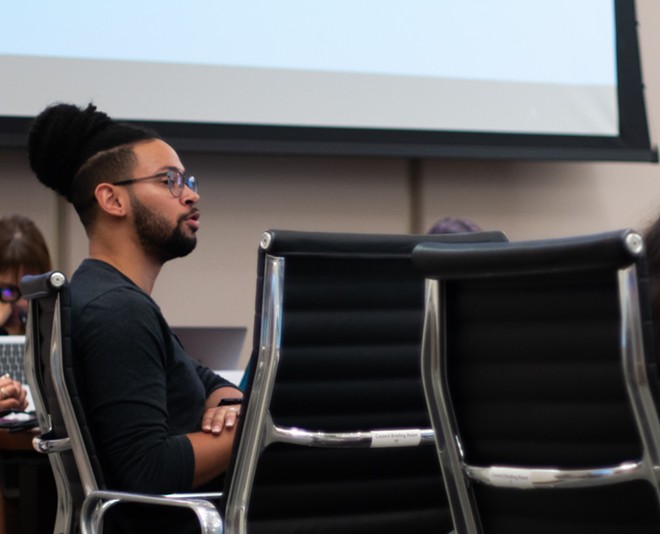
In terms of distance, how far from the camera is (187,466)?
171cm

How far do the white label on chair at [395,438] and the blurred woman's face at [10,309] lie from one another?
5.27 feet

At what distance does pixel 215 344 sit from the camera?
2705 millimetres

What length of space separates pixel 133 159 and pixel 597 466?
124 centimetres

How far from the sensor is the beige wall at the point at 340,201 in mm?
3900

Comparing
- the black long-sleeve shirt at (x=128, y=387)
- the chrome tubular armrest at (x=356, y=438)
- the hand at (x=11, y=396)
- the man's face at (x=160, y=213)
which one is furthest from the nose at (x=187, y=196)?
the chrome tubular armrest at (x=356, y=438)

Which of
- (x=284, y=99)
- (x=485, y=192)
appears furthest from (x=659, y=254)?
(x=485, y=192)

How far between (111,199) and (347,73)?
2.10m

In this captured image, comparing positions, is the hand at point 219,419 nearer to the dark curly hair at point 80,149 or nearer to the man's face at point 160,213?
the man's face at point 160,213

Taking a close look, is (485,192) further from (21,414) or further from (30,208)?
(21,414)

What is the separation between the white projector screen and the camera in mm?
3723

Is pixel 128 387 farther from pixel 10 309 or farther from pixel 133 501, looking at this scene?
pixel 10 309

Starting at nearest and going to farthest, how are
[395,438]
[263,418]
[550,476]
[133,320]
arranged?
[550,476] → [263,418] → [395,438] → [133,320]

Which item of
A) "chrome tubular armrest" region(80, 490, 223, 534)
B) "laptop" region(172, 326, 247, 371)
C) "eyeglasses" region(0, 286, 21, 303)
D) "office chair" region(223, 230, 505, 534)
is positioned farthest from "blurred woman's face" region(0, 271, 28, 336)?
"office chair" region(223, 230, 505, 534)

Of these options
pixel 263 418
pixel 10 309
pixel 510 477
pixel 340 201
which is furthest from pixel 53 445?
pixel 340 201
